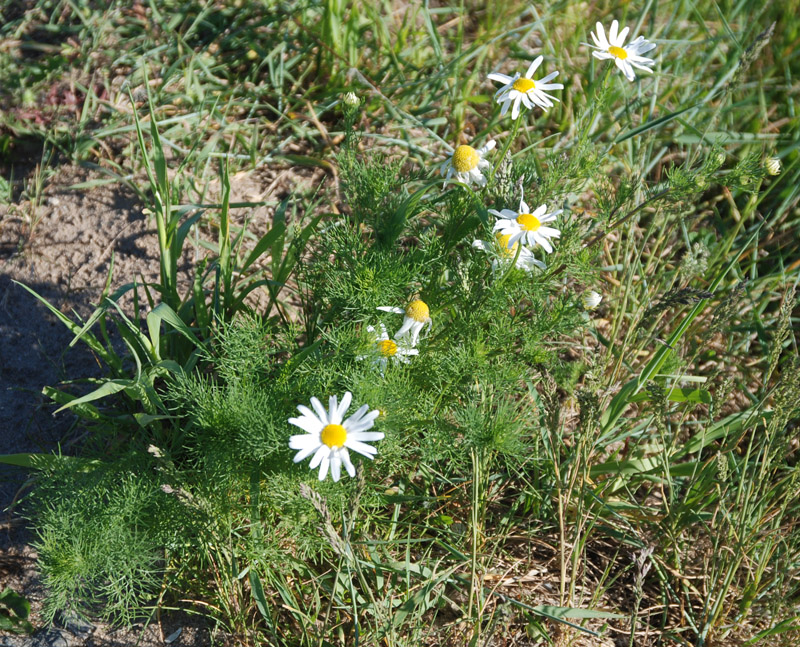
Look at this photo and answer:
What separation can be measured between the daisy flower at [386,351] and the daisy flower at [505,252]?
31 cm

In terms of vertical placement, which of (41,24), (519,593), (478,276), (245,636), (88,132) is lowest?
(245,636)

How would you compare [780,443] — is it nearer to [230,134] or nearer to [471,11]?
[230,134]

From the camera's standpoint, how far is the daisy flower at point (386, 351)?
1.76 m

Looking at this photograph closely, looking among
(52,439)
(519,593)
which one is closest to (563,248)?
(519,593)

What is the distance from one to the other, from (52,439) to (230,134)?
A: 1445mm

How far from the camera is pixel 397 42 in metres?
3.13

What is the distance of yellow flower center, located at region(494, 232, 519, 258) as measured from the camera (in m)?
1.80

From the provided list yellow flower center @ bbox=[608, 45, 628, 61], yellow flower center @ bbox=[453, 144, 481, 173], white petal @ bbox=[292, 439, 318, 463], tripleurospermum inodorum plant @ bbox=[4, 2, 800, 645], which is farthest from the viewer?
yellow flower center @ bbox=[608, 45, 628, 61]

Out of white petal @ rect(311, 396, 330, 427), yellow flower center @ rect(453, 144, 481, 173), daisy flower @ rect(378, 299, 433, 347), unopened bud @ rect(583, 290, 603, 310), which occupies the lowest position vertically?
white petal @ rect(311, 396, 330, 427)

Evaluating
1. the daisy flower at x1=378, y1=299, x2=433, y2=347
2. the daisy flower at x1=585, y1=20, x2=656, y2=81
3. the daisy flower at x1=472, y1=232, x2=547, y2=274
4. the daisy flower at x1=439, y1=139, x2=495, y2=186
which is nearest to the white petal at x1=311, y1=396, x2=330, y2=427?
the daisy flower at x1=378, y1=299, x2=433, y2=347

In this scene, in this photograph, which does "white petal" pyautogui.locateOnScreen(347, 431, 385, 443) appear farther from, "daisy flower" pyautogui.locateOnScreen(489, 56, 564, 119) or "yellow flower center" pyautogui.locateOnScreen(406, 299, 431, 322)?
"daisy flower" pyautogui.locateOnScreen(489, 56, 564, 119)

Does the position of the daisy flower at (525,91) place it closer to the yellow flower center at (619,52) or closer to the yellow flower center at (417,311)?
the yellow flower center at (619,52)

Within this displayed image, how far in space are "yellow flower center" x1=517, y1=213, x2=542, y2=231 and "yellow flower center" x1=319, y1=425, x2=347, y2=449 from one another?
27.2 inches

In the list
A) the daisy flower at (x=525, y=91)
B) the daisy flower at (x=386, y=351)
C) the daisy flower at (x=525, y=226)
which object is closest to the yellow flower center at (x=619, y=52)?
the daisy flower at (x=525, y=91)
